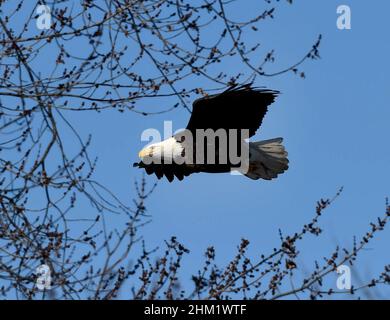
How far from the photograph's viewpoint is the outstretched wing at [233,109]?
673cm

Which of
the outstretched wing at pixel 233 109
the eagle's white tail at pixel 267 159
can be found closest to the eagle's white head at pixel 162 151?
the outstretched wing at pixel 233 109

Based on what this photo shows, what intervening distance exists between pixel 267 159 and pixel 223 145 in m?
0.52

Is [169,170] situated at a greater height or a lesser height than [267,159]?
lesser

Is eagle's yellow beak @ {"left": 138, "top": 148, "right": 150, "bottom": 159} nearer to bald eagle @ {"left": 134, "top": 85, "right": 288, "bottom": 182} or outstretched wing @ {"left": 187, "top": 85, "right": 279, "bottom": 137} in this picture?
bald eagle @ {"left": 134, "top": 85, "right": 288, "bottom": 182}

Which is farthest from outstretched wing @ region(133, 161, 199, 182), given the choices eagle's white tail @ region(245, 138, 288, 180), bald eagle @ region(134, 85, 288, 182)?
eagle's white tail @ region(245, 138, 288, 180)

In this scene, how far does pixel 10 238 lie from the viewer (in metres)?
4.86

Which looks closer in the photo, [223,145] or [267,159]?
[223,145]

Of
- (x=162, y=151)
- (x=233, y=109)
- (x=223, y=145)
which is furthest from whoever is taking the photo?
(x=162, y=151)

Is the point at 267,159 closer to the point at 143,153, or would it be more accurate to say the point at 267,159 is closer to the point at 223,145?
the point at 223,145

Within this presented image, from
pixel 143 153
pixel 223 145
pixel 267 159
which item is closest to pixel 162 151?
pixel 143 153

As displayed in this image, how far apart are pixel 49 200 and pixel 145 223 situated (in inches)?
19.4

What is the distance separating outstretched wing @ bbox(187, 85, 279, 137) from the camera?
22.1 ft

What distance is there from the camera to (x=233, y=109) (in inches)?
272
